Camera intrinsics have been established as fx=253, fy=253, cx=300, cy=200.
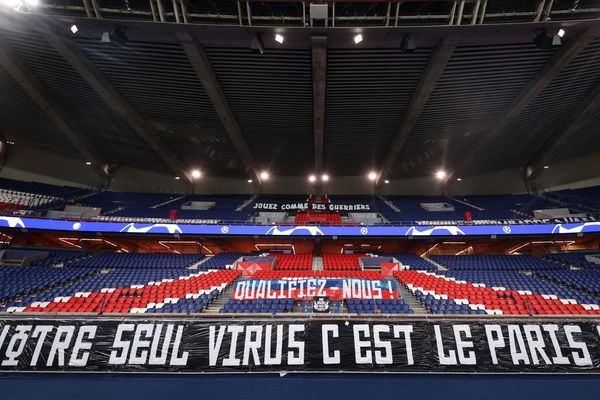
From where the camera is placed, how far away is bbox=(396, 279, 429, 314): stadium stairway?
27.3ft

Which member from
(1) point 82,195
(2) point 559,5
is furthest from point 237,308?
(1) point 82,195

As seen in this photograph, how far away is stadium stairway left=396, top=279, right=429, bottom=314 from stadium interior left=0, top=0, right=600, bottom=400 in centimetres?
21

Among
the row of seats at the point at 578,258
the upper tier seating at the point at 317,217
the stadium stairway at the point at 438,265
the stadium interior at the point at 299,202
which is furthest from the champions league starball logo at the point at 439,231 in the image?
the upper tier seating at the point at 317,217

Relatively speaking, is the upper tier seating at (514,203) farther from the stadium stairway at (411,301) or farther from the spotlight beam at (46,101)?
the spotlight beam at (46,101)

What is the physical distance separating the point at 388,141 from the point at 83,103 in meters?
17.9

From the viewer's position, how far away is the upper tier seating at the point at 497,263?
528 inches

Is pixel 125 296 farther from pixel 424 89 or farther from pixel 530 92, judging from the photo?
pixel 530 92

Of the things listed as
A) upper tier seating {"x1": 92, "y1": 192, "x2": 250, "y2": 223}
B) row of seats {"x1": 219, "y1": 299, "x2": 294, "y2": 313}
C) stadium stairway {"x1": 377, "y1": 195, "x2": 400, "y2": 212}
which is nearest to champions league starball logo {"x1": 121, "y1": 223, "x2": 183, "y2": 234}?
upper tier seating {"x1": 92, "y1": 192, "x2": 250, "y2": 223}

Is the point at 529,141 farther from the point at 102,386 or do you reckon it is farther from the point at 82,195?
the point at 82,195

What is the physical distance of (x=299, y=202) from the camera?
22.6 meters

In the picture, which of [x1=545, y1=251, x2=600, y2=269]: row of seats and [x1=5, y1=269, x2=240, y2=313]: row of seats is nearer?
[x1=5, y1=269, x2=240, y2=313]: row of seats

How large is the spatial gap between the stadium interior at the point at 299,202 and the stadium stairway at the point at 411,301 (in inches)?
8.4

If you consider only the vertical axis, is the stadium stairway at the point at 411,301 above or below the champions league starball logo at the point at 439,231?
below

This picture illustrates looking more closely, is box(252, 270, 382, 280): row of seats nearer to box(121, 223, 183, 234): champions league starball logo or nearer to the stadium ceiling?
box(121, 223, 183, 234): champions league starball logo
